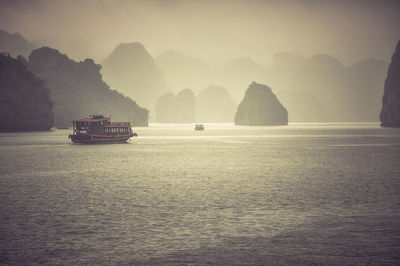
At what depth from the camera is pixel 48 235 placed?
941 centimetres

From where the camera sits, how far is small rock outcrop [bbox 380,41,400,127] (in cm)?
14112

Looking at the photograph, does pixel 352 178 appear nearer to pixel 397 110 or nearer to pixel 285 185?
pixel 285 185

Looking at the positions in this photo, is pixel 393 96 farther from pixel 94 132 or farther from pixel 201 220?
pixel 201 220

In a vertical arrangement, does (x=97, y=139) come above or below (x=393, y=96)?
below

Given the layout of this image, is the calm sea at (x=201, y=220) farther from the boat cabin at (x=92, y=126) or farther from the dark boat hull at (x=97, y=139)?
the boat cabin at (x=92, y=126)

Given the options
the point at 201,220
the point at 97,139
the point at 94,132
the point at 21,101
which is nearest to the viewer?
the point at 201,220

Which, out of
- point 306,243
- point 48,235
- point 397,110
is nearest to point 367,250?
point 306,243

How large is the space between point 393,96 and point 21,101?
12794 cm

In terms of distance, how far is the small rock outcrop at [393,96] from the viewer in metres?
141

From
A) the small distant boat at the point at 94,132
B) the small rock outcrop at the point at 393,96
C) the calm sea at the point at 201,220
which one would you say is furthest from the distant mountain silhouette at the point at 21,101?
the small rock outcrop at the point at 393,96

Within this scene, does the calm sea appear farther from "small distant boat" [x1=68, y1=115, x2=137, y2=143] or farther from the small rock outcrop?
the small rock outcrop

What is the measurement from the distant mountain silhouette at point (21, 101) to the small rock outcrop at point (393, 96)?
121m

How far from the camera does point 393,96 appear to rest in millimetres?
142250

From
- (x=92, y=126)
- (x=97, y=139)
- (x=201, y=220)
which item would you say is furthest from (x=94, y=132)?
(x=201, y=220)
